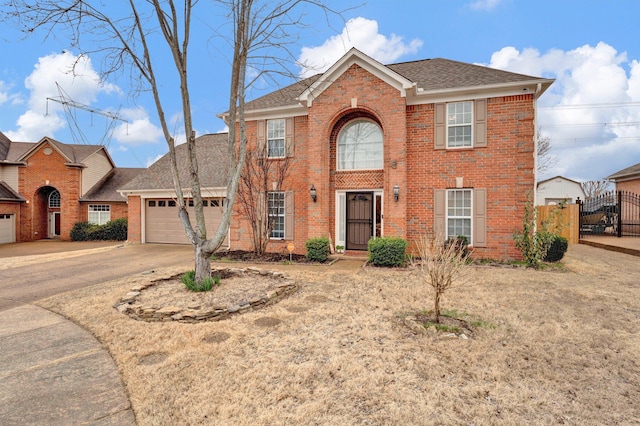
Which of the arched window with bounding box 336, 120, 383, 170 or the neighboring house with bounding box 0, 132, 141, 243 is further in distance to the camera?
the neighboring house with bounding box 0, 132, 141, 243

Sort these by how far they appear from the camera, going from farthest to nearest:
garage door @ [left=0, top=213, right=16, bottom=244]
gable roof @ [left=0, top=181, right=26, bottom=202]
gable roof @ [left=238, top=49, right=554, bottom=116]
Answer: gable roof @ [left=0, top=181, right=26, bottom=202] < garage door @ [left=0, top=213, right=16, bottom=244] < gable roof @ [left=238, top=49, right=554, bottom=116]

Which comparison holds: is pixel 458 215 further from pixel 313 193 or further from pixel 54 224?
pixel 54 224

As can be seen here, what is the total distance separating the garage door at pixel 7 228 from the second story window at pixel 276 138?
1811 cm

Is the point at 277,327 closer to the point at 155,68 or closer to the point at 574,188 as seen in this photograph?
the point at 155,68

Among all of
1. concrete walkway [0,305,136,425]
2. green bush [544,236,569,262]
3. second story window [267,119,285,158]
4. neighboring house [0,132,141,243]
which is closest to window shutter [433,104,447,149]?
green bush [544,236,569,262]

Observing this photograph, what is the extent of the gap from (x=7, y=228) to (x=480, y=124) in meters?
25.7

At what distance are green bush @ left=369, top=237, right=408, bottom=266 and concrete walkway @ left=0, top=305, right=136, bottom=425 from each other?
22.8 ft

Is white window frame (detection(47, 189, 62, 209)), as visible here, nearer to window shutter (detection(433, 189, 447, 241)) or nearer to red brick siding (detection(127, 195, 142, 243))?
red brick siding (detection(127, 195, 142, 243))

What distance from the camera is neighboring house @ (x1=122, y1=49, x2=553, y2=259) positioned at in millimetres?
9930

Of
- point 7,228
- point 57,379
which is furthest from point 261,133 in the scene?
point 7,228

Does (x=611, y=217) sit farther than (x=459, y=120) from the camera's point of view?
Yes

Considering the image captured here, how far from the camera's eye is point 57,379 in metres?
3.38

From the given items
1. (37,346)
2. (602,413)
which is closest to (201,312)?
(37,346)

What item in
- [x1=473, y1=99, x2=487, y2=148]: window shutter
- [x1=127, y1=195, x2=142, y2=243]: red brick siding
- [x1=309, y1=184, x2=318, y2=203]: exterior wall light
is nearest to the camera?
[x1=473, y1=99, x2=487, y2=148]: window shutter
